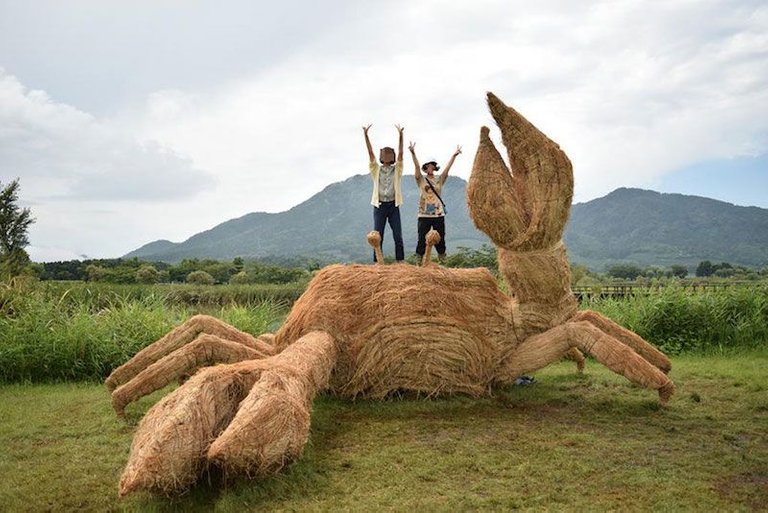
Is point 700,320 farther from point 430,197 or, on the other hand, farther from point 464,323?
point 464,323

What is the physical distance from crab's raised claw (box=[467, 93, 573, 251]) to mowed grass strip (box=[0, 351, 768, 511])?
4.08 feet

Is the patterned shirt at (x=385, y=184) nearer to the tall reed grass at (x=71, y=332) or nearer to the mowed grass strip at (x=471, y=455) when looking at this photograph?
the tall reed grass at (x=71, y=332)

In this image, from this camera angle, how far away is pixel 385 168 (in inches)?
292

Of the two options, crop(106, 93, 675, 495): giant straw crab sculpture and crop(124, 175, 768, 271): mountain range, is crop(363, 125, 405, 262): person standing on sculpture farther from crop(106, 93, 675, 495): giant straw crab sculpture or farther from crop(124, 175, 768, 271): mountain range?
crop(124, 175, 768, 271): mountain range

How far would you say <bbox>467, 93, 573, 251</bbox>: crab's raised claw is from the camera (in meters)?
4.64

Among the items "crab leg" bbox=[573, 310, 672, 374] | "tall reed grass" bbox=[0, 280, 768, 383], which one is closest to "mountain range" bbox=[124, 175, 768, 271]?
"tall reed grass" bbox=[0, 280, 768, 383]

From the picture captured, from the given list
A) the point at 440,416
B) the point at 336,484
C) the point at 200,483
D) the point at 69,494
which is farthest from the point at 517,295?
the point at 69,494

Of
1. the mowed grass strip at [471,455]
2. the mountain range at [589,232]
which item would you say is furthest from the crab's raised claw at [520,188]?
the mountain range at [589,232]

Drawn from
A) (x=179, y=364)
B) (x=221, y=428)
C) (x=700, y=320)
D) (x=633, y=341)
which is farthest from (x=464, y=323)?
(x=700, y=320)

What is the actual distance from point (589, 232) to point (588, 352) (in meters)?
139

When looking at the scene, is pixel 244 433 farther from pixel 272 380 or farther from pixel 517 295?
pixel 517 295

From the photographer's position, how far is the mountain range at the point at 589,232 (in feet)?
358

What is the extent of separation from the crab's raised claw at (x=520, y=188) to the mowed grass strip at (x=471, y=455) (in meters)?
1.24

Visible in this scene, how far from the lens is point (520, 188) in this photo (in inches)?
189
